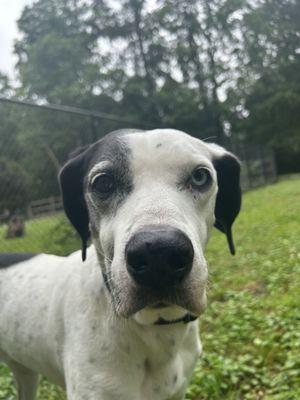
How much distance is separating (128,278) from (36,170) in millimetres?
6515

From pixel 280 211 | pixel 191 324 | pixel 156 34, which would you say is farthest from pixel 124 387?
pixel 156 34

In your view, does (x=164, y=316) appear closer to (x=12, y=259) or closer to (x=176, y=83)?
(x=12, y=259)

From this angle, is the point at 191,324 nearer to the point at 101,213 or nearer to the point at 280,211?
the point at 101,213

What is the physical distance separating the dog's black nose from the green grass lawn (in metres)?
0.69

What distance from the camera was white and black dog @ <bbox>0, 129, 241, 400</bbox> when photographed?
162cm

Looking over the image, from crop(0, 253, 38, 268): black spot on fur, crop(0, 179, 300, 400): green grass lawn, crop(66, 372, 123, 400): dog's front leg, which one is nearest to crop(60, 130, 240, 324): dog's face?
crop(66, 372, 123, 400): dog's front leg

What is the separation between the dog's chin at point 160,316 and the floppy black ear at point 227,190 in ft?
2.45

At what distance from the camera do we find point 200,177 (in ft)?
6.80

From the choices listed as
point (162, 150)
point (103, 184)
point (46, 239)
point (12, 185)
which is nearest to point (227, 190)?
point (162, 150)

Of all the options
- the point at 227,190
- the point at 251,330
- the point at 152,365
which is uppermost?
the point at 227,190

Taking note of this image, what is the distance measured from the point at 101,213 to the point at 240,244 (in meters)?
5.86

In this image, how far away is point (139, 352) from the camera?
209 centimetres

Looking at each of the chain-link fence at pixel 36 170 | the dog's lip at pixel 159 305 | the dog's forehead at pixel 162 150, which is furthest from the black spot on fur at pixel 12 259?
the chain-link fence at pixel 36 170

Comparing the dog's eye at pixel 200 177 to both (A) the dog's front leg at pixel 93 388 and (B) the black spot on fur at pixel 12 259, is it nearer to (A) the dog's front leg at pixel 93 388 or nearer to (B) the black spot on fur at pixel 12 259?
(A) the dog's front leg at pixel 93 388
